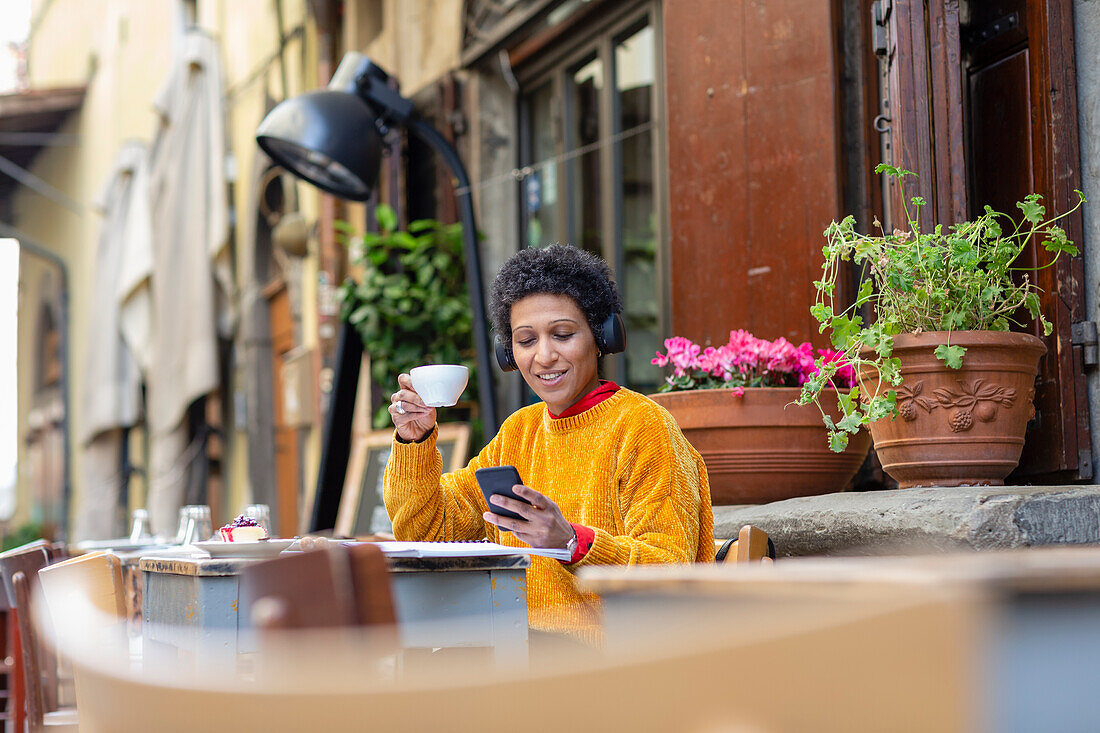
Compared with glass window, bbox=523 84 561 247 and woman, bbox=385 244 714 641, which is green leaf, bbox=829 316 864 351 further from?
glass window, bbox=523 84 561 247

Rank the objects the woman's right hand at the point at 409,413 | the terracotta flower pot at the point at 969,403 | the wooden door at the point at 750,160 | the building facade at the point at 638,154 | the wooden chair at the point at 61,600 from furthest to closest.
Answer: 1. the wooden door at the point at 750,160
2. the building facade at the point at 638,154
3. the terracotta flower pot at the point at 969,403
4. the woman's right hand at the point at 409,413
5. the wooden chair at the point at 61,600

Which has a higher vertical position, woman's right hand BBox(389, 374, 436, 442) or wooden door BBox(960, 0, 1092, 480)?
wooden door BBox(960, 0, 1092, 480)

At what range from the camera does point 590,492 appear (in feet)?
7.47

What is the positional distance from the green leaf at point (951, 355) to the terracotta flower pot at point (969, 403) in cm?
3

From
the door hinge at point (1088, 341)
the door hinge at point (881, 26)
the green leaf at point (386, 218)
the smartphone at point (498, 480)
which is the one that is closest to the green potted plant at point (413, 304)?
the green leaf at point (386, 218)

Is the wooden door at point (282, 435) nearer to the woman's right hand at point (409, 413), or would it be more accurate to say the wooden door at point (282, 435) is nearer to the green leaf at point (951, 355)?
the woman's right hand at point (409, 413)

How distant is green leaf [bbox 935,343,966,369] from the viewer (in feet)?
8.62

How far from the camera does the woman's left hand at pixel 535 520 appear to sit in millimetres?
1854

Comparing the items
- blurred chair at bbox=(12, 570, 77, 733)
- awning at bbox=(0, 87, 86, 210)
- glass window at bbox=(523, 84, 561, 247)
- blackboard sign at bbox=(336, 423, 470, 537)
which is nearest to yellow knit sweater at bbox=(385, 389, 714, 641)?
blurred chair at bbox=(12, 570, 77, 733)

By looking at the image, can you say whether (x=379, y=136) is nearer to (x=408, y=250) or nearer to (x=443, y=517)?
(x=408, y=250)

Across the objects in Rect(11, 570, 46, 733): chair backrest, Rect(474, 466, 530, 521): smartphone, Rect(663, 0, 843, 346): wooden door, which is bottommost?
Rect(11, 570, 46, 733): chair backrest

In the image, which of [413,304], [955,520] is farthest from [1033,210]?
[413,304]

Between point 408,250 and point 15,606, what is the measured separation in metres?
3.61

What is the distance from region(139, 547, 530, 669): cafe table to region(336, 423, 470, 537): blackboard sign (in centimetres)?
375
